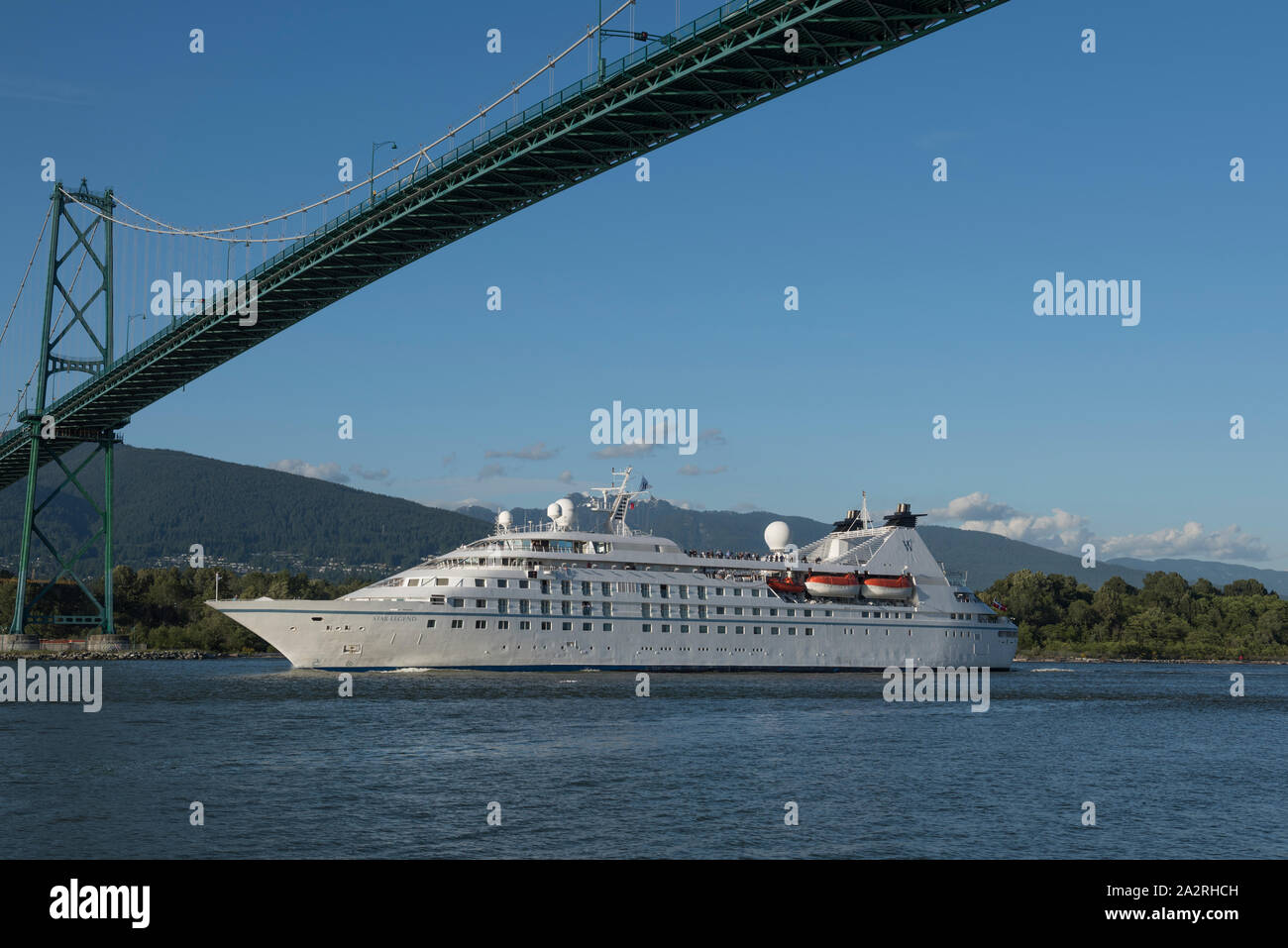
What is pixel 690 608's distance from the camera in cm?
6550

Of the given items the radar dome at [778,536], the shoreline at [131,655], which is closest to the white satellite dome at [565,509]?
the radar dome at [778,536]

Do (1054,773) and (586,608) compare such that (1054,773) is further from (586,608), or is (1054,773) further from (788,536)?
(788,536)

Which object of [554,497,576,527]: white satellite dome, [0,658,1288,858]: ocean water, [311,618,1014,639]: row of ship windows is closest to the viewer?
[0,658,1288,858]: ocean water

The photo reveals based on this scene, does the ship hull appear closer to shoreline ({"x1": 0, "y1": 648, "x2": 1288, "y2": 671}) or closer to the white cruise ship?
the white cruise ship

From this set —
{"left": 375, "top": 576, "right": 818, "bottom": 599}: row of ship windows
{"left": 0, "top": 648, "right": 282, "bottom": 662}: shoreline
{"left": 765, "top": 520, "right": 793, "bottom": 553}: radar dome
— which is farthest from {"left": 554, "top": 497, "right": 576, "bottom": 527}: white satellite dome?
{"left": 0, "top": 648, "right": 282, "bottom": 662}: shoreline

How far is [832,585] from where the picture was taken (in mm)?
71688

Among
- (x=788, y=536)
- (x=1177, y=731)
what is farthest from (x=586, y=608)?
(x=1177, y=731)

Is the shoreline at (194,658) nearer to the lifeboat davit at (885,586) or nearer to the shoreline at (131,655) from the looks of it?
the shoreline at (131,655)

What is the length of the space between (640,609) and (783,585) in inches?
415

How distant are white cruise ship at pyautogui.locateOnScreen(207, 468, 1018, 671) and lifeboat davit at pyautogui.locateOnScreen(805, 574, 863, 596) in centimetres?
9

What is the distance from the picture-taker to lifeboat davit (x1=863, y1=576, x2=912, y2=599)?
242 ft

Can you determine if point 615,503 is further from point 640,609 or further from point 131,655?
point 131,655
